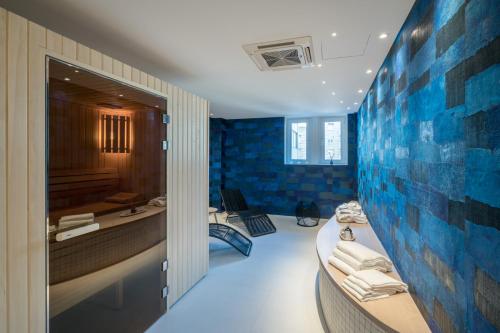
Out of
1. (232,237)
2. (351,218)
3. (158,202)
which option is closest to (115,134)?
(158,202)

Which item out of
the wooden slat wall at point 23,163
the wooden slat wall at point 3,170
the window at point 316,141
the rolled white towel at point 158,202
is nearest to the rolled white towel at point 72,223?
the wooden slat wall at point 23,163

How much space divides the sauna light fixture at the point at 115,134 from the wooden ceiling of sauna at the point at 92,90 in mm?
100

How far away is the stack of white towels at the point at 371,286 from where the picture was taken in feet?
5.45

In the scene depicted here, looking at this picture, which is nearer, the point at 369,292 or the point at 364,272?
the point at 369,292

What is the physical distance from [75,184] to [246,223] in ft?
13.1

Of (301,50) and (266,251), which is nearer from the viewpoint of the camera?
(301,50)

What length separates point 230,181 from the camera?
726 cm

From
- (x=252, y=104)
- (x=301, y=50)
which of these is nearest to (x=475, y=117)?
(x=301, y=50)

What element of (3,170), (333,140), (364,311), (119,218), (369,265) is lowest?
(364,311)

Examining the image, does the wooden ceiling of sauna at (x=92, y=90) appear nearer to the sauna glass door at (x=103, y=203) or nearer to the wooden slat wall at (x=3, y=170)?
the sauna glass door at (x=103, y=203)

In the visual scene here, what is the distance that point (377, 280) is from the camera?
5.71 ft

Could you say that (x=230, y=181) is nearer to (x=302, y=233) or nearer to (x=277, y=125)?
(x=277, y=125)

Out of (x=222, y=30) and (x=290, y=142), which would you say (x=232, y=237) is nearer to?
(x=222, y=30)

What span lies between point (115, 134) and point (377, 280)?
226 cm
